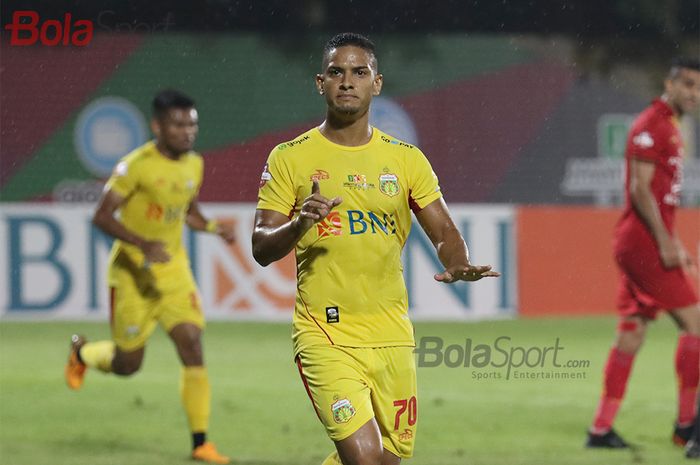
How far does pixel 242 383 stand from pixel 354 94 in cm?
576

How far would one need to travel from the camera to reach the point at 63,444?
24.1 feet

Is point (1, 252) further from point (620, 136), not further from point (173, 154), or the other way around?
point (620, 136)

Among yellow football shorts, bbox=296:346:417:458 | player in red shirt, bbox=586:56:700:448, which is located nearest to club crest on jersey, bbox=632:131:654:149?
player in red shirt, bbox=586:56:700:448

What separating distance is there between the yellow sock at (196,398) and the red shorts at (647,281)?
2.47 metres

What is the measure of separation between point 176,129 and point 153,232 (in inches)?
25.4

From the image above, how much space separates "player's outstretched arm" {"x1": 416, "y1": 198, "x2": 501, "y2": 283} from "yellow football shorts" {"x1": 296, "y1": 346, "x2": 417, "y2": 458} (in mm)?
382

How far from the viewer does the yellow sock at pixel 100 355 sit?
7.80 m

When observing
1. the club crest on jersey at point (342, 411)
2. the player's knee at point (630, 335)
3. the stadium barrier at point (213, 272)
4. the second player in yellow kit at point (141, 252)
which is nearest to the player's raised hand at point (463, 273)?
the club crest on jersey at point (342, 411)

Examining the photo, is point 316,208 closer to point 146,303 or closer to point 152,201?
point 146,303

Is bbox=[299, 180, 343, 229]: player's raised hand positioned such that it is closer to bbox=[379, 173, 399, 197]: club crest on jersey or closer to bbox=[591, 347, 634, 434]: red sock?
bbox=[379, 173, 399, 197]: club crest on jersey

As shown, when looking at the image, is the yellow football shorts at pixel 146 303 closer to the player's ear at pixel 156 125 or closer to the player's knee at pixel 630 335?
the player's ear at pixel 156 125

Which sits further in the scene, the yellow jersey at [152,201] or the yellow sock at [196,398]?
the yellow jersey at [152,201]

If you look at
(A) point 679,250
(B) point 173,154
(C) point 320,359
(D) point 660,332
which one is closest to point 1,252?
(B) point 173,154

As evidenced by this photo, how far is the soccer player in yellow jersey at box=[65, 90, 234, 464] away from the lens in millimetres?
7379
